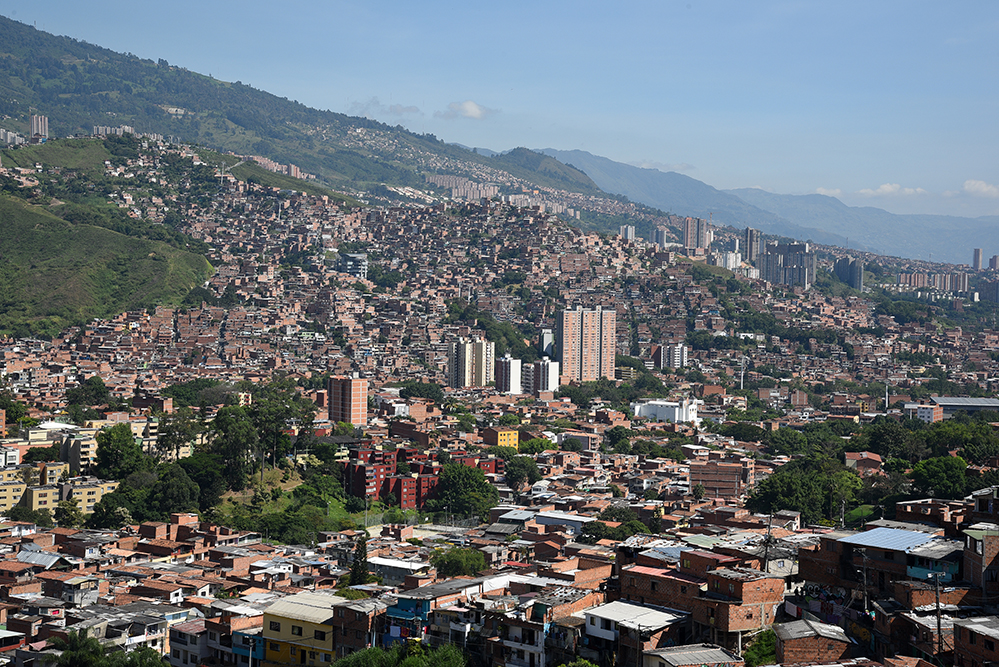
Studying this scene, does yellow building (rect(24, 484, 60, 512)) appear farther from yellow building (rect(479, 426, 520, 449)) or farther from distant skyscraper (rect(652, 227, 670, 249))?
distant skyscraper (rect(652, 227, 670, 249))

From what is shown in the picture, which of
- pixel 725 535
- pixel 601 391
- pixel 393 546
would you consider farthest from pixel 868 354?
pixel 725 535

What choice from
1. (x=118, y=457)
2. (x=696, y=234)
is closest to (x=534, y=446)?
(x=118, y=457)

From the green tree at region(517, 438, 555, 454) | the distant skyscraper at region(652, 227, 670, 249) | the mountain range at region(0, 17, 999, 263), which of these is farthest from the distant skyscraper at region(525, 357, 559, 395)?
the mountain range at region(0, 17, 999, 263)

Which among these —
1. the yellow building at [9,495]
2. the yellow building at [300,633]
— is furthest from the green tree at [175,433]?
the yellow building at [300,633]

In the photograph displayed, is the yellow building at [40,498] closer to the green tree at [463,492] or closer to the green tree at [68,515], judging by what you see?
the green tree at [68,515]

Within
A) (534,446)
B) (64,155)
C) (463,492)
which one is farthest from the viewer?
(64,155)

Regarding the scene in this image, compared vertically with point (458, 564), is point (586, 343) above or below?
above

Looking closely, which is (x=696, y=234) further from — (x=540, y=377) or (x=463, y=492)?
(x=463, y=492)
